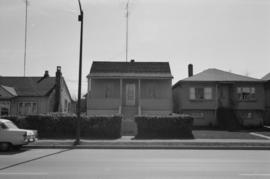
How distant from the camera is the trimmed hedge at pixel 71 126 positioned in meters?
21.7

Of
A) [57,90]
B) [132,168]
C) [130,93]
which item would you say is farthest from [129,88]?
[132,168]

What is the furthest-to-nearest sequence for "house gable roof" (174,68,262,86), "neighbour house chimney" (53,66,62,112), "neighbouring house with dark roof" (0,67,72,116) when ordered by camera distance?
"neighbour house chimney" (53,66,62,112)
"house gable roof" (174,68,262,86)
"neighbouring house with dark roof" (0,67,72,116)

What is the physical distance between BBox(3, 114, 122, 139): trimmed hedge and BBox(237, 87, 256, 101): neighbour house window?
58.8 feet

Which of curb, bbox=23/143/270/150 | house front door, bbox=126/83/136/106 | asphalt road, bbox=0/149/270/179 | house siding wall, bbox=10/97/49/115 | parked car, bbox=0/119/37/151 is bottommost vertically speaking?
curb, bbox=23/143/270/150

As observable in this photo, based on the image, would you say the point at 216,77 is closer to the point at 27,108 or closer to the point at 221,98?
the point at 221,98

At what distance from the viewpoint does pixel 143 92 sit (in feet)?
105

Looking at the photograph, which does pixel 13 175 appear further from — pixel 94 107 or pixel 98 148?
pixel 94 107

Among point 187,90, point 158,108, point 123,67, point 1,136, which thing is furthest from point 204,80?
point 1,136

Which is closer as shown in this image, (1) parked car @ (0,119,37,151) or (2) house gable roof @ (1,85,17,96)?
(1) parked car @ (0,119,37,151)

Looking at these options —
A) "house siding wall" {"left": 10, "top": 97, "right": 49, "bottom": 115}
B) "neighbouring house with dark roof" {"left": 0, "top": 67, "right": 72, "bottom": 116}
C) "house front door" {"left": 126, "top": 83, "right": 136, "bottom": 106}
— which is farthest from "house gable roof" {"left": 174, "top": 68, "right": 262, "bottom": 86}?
"house siding wall" {"left": 10, "top": 97, "right": 49, "bottom": 115}

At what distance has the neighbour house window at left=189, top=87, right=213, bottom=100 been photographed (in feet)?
109

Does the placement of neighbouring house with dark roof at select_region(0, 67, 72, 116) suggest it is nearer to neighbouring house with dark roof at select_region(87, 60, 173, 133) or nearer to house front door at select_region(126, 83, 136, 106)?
neighbouring house with dark roof at select_region(87, 60, 173, 133)

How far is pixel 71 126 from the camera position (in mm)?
21953

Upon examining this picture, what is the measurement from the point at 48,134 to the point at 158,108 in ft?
40.2
